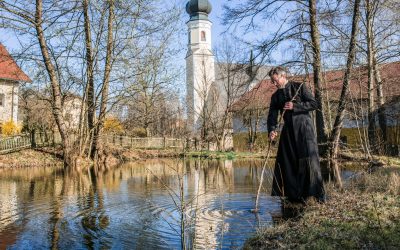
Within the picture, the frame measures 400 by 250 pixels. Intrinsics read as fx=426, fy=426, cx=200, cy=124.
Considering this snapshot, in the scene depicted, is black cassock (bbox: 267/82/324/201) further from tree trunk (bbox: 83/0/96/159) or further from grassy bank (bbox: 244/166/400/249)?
tree trunk (bbox: 83/0/96/159)

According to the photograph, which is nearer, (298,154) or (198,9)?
(298,154)

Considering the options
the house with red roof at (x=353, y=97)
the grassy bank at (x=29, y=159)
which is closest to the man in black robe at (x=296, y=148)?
the house with red roof at (x=353, y=97)

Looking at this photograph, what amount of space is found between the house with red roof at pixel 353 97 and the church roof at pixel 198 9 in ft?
77.3

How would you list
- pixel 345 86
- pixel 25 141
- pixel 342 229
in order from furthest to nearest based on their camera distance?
1. pixel 25 141
2. pixel 345 86
3. pixel 342 229

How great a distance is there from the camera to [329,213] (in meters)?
4.44

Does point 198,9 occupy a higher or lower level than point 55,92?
higher

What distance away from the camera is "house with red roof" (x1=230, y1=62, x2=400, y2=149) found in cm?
1193

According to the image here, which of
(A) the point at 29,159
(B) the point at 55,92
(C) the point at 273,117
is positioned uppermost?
(B) the point at 55,92

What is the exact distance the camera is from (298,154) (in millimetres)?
5867

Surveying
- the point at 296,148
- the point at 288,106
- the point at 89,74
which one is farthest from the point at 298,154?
the point at 89,74

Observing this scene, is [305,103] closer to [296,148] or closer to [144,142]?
[296,148]

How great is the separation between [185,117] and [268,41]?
3844cm

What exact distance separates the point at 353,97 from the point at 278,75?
24.4 feet

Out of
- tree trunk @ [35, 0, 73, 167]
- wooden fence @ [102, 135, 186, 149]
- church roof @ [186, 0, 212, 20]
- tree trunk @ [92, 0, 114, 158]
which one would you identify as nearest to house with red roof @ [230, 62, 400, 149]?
tree trunk @ [92, 0, 114, 158]
